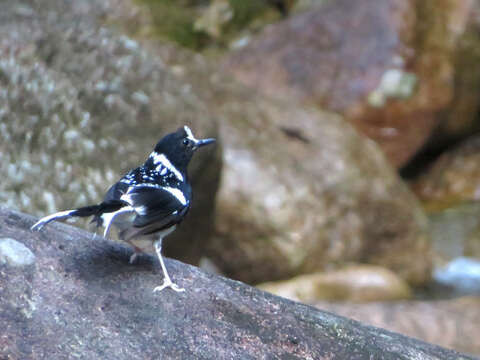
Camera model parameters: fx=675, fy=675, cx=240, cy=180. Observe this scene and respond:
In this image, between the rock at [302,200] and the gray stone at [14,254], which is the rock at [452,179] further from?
the gray stone at [14,254]

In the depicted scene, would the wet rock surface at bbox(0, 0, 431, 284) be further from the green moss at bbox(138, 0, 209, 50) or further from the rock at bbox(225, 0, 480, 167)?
the green moss at bbox(138, 0, 209, 50)

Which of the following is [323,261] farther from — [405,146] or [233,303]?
[233,303]

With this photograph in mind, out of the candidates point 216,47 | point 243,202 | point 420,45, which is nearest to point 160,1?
point 216,47

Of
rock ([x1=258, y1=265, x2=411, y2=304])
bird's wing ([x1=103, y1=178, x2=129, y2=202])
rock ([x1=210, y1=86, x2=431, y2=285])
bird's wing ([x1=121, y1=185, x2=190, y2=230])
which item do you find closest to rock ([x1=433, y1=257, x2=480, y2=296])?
rock ([x1=210, y1=86, x2=431, y2=285])

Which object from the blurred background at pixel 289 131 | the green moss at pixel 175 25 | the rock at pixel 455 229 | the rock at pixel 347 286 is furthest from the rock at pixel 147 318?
the green moss at pixel 175 25

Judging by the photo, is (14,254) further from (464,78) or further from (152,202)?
(464,78)

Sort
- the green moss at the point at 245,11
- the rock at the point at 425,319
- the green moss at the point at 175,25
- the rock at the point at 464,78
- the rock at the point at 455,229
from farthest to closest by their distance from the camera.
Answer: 1. the green moss at the point at 245,11
2. the green moss at the point at 175,25
3. the rock at the point at 464,78
4. the rock at the point at 455,229
5. the rock at the point at 425,319
